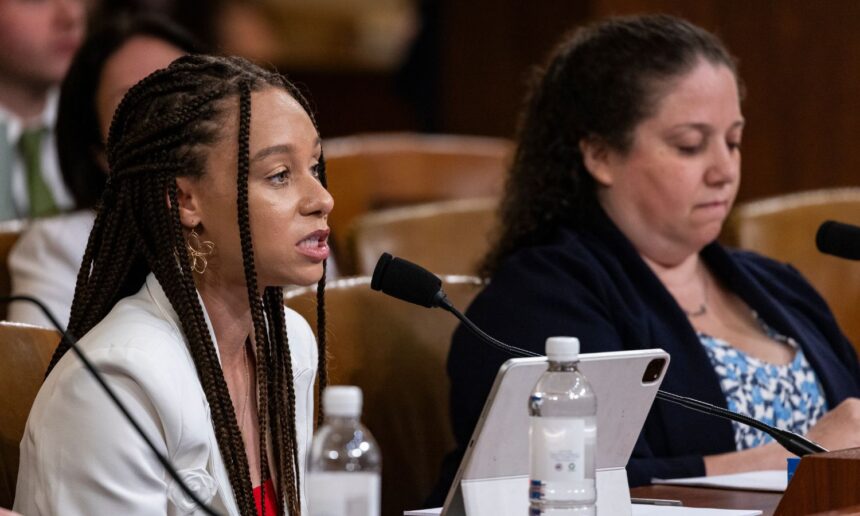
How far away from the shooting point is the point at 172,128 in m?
1.54

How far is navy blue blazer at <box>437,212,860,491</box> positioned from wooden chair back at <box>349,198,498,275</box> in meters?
0.56

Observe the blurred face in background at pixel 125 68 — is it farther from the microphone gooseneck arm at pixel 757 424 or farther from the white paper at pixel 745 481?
the microphone gooseneck arm at pixel 757 424

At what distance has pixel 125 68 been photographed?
2.82 metres

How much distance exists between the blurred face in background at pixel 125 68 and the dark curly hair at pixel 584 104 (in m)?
0.86

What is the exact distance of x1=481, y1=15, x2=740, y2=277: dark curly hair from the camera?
2195 mm

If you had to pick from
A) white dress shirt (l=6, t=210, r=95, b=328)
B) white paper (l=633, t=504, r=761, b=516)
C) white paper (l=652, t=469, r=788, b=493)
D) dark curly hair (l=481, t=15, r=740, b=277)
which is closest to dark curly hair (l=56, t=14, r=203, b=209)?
white dress shirt (l=6, t=210, r=95, b=328)

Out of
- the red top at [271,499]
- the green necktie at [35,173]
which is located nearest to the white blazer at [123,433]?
the red top at [271,499]

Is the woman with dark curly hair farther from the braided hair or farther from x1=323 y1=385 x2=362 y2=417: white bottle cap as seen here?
x1=323 y1=385 x2=362 y2=417: white bottle cap

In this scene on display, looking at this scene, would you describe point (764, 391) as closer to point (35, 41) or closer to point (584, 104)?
point (584, 104)

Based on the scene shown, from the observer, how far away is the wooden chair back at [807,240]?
9.51 ft

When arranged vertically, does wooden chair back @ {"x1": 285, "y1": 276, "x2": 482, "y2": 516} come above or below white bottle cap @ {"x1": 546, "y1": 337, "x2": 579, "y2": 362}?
below

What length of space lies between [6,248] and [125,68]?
0.47 meters

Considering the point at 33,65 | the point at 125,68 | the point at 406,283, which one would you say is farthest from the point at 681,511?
the point at 33,65

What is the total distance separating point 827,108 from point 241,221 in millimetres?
2673
